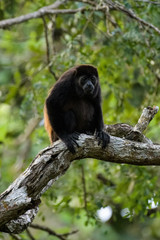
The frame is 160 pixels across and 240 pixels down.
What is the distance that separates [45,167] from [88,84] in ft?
7.70

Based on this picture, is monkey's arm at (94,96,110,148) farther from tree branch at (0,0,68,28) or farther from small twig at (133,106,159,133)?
tree branch at (0,0,68,28)

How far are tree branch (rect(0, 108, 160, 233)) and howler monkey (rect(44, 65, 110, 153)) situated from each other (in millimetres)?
777

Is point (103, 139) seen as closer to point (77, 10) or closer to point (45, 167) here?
point (45, 167)

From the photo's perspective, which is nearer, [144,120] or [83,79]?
[144,120]

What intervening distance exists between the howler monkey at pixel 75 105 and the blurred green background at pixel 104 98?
657 millimetres

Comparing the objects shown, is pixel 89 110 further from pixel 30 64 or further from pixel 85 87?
pixel 30 64

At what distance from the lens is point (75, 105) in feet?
19.9

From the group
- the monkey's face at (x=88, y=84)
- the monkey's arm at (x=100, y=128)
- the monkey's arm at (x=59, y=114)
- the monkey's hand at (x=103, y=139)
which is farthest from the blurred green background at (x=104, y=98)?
the monkey's hand at (x=103, y=139)

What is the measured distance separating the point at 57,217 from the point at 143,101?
208 inches

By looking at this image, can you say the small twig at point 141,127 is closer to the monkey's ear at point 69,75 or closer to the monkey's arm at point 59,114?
the monkey's arm at point 59,114

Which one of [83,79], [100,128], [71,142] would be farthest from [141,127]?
[83,79]

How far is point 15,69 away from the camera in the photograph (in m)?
9.92

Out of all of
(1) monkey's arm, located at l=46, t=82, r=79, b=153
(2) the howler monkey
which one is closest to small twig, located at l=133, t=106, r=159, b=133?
(2) the howler monkey

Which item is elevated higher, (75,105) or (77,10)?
(77,10)
